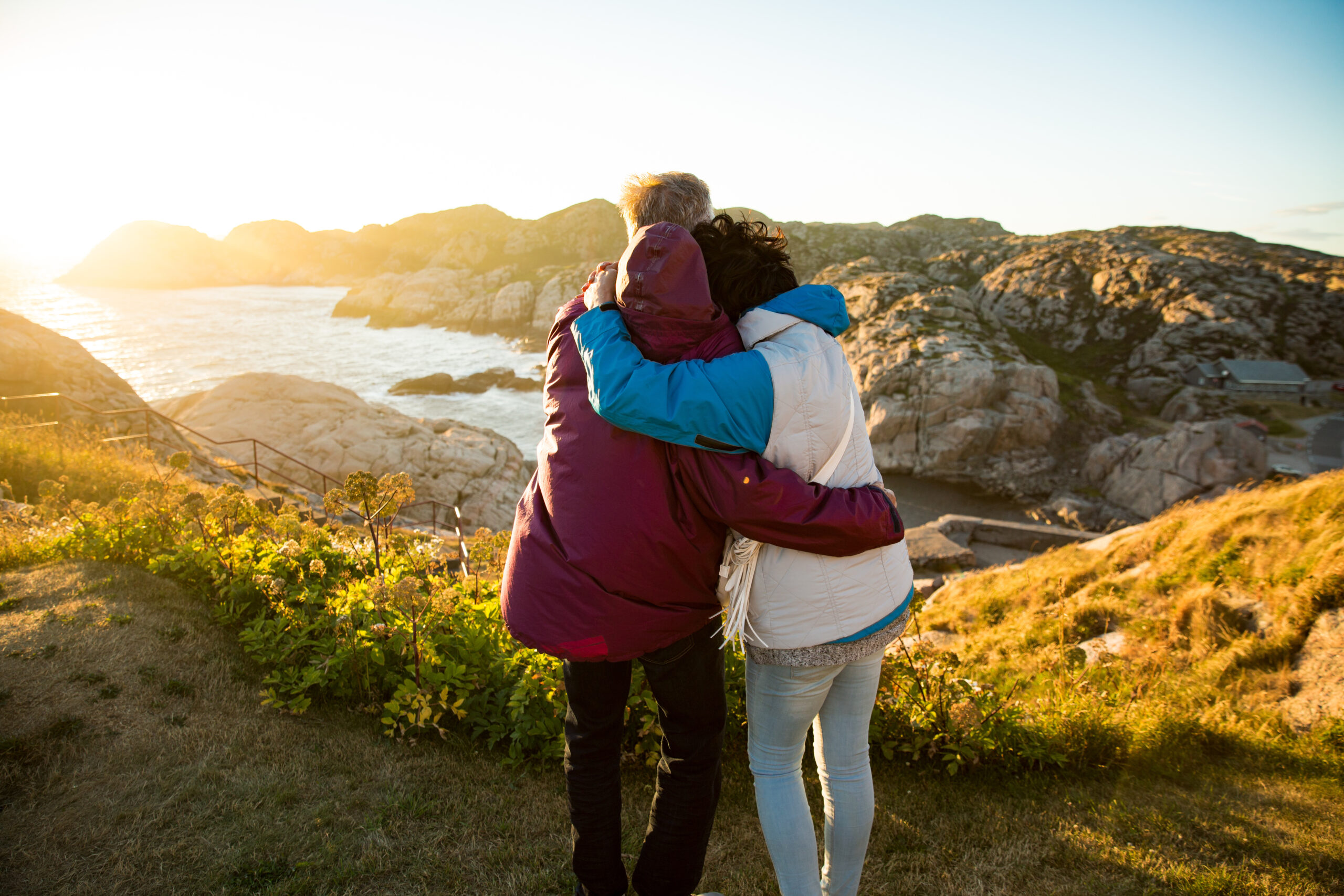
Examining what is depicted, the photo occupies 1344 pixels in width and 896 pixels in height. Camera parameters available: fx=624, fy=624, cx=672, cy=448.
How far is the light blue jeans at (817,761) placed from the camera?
190cm

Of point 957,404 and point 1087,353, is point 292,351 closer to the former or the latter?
point 957,404

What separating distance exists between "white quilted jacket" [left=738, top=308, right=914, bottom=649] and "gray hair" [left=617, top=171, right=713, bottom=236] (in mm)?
413

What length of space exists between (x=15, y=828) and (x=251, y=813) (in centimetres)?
86

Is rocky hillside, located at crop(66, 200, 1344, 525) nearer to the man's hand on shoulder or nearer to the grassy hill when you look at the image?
the grassy hill

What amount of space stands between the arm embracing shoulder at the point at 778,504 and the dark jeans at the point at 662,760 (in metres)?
0.49

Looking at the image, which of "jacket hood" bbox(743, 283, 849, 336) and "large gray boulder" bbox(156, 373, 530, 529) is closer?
→ "jacket hood" bbox(743, 283, 849, 336)

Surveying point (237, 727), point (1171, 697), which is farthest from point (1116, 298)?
point (237, 727)

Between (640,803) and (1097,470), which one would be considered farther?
(1097,470)

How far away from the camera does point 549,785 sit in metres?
3.14

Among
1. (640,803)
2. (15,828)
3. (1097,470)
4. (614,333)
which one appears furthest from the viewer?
(1097,470)

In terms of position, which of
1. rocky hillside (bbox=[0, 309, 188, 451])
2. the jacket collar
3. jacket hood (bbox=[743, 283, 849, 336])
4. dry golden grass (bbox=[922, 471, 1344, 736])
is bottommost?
dry golden grass (bbox=[922, 471, 1344, 736])

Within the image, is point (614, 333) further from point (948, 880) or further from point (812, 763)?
point (812, 763)

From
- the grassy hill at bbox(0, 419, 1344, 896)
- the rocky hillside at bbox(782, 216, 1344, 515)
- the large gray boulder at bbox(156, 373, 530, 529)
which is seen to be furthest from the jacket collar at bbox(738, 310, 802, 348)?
the rocky hillside at bbox(782, 216, 1344, 515)

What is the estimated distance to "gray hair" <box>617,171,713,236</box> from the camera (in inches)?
78.2
